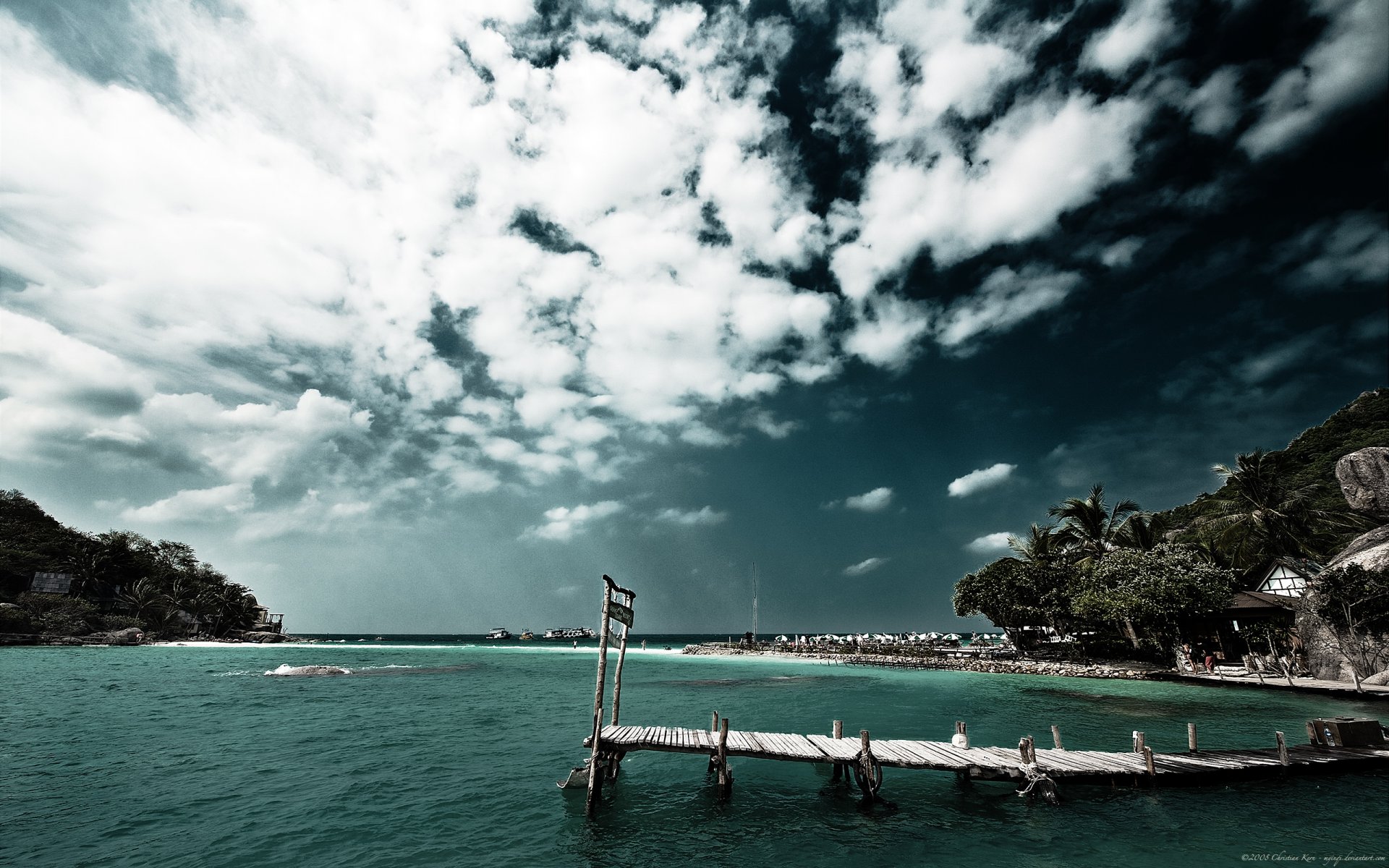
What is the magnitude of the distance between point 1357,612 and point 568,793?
129 feet

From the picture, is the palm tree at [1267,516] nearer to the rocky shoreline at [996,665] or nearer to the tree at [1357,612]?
the tree at [1357,612]

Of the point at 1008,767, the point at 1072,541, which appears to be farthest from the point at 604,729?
the point at 1072,541

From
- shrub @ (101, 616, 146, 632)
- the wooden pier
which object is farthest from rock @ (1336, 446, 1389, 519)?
shrub @ (101, 616, 146, 632)

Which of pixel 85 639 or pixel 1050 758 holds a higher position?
pixel 1050 758

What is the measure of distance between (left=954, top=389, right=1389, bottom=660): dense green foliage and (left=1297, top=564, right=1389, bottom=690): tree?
99 mm

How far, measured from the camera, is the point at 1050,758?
16.7 metres

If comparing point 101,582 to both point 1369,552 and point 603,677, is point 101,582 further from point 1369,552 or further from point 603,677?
point 1369,552

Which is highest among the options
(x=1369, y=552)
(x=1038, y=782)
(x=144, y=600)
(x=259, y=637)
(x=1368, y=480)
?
(x=1368, y=480)

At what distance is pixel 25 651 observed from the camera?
200 feet

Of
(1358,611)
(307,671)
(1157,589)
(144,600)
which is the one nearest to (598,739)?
(1157,589)

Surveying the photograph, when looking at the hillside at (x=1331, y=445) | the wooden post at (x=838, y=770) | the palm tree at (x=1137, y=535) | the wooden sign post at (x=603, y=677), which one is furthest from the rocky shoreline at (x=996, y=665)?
the wooden sign post at (x=603, y=677)

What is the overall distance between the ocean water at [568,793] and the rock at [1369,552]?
721cm

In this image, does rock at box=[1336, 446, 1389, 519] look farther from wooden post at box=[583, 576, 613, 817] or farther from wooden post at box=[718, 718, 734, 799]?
wooden post at box=[583, 576, 613, 817]

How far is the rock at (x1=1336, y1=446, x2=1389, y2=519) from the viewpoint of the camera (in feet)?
124
